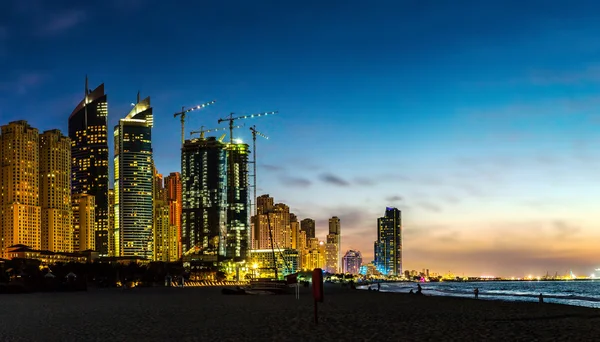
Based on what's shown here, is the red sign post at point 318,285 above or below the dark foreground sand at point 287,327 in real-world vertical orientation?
above

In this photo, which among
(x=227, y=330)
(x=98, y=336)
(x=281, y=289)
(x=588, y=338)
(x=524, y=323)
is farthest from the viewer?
(x=281, y=289)

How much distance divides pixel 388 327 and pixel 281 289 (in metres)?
42.0

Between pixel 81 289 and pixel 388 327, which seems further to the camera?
pixel 81 289

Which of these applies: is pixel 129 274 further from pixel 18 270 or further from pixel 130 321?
pixel 130 321

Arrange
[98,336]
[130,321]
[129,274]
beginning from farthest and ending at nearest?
1. [129,274]
2. [130,321]
3. [98,336]

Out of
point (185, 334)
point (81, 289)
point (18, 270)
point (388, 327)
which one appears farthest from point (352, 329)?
point (18, 270)

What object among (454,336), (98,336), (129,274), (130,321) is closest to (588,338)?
(454,336)

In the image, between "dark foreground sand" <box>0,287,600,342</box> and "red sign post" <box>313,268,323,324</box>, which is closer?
"dark foreground sand" <box>0,287,600,342</box>

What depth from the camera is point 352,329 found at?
75.3 feet

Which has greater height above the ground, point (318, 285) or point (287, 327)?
point (318, 285)

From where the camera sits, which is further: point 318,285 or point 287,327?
point 318,285

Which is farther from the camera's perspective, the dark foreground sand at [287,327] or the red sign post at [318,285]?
the red sign post at [318,285]

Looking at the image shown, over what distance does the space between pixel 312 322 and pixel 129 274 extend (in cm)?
12277

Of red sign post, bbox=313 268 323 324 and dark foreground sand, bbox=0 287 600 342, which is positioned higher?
red sign post, bbox=313 268 323 324
